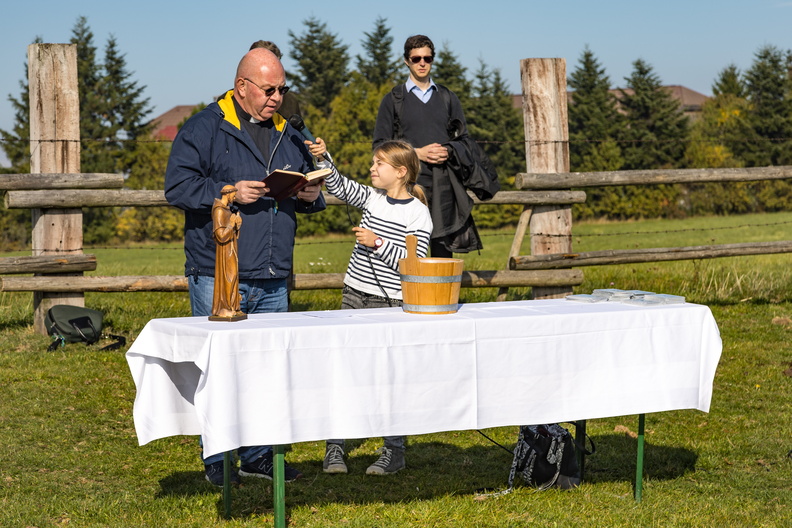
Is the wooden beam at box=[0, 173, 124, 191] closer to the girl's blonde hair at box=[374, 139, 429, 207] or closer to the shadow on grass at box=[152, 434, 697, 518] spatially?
the shadow on grass at box=[152, 434, 697, 518]

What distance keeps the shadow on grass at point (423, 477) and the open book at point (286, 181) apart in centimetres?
153

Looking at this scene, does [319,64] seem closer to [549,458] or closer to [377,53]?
[377,53]

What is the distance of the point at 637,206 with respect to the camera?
32.8 meters

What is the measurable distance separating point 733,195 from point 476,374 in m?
33.5

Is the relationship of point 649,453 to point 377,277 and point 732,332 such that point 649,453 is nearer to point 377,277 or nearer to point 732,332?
point 377,277

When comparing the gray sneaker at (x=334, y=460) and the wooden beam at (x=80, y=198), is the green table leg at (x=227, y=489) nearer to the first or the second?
the gray sneaker at (x=334, y=460)

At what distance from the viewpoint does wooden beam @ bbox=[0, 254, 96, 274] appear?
832cm

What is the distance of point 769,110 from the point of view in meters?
43.2

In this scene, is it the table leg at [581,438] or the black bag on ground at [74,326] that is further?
the black bag on ground at [74,326]

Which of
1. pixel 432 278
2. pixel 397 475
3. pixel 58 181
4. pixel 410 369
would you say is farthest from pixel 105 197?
pixel 410 369

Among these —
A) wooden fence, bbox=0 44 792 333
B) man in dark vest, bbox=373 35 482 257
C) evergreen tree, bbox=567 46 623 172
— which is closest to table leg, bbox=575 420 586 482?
man in dark vest, bbox=373 35 482 257

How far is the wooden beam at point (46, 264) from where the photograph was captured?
832 cm

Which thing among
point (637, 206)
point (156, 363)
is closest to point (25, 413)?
point (156, 363)

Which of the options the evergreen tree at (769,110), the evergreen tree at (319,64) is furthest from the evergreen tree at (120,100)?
the evergreen tree at (769,110)
